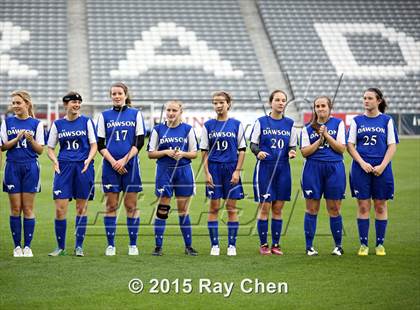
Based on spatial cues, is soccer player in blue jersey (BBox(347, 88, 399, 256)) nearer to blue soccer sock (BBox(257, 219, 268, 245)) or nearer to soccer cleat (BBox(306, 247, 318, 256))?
soccer cleat (BBox(306, 247, 318, 256))

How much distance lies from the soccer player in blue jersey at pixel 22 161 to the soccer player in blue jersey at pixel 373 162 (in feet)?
12.5

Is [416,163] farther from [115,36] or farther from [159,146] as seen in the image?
[115,36]

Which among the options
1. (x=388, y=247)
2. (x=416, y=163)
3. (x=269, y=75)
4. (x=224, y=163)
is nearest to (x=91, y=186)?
(x=224, y=163)

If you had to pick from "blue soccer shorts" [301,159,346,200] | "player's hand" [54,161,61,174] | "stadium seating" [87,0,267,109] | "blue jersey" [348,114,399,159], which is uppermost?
"stadium seating" [87,0,267,109]

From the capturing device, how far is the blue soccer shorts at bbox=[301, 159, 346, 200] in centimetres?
962

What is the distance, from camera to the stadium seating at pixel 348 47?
A: 38094mm

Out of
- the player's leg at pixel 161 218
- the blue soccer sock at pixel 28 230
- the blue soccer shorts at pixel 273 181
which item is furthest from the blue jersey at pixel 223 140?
the blue soccer sock at pixel 28 230

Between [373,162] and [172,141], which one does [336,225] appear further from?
[172,141]

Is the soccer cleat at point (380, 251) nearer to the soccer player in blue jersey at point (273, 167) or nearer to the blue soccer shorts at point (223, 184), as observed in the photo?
the soccer player in blue jersey at point (273, 167)

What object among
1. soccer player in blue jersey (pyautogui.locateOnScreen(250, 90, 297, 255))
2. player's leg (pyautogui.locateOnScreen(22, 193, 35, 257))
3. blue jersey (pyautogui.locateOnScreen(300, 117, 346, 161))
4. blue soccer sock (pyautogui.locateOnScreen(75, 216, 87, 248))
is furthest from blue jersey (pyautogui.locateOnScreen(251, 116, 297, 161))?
player's leg (pyautogui.locateOnScreen(22, 193, 35, 257))

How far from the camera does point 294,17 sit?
42.1 meters

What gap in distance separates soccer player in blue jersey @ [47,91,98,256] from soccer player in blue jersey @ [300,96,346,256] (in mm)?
2587

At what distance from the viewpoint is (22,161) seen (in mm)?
9594

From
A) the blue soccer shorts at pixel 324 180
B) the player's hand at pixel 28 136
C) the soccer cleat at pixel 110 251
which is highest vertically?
the player's hand at pixel 28 136
